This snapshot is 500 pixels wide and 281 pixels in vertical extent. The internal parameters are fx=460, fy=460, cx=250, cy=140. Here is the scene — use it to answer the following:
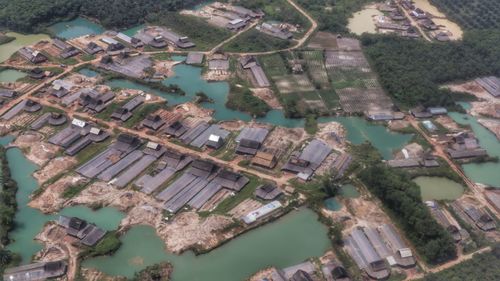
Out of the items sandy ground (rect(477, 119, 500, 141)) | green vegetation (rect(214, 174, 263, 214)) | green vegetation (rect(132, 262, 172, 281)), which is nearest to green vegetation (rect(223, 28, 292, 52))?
green vegetation (rect(214, 174, 263, 214))

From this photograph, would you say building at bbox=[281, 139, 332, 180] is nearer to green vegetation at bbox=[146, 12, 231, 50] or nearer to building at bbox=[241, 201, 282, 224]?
building at bbox=[241, 201, 282, 224]

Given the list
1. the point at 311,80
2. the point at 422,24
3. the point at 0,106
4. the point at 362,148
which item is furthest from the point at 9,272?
the point at 422,24

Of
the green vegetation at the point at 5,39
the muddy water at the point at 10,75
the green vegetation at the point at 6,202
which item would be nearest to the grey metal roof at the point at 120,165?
the green vegetation at the point at 6,202

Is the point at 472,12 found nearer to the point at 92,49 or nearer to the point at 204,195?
the point at 204,195

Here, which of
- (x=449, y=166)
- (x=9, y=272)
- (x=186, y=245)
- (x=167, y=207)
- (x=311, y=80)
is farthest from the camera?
(x=311, y=80)

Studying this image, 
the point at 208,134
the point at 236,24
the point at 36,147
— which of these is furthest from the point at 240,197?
the point at 236,24

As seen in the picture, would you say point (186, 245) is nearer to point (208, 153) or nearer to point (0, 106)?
point (208, 153)
